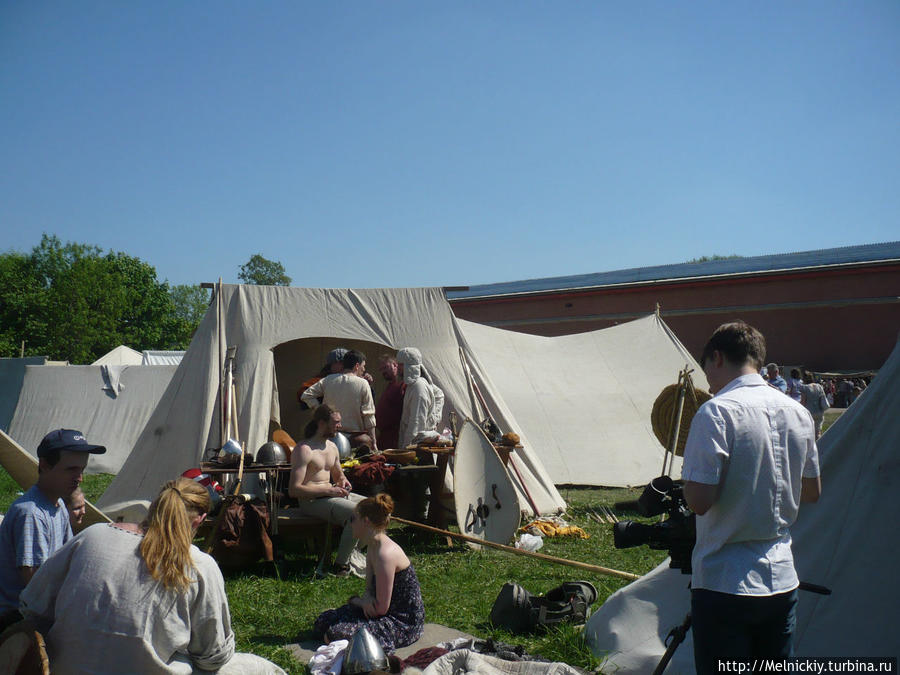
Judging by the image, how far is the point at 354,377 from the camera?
6547 millimetres

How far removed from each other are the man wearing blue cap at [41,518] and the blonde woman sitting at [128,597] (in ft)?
1.05

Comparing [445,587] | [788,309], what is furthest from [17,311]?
[445,587]

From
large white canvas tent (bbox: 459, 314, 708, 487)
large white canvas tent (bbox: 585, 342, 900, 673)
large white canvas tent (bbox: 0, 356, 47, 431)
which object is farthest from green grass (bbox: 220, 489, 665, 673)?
large white canvas tent (bbox: 0, 356, 47, 431)

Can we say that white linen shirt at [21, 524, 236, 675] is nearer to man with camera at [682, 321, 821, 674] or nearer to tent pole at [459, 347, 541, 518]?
man with camera at [682, 321, 821, 674]

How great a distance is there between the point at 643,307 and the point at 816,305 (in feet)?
14.9

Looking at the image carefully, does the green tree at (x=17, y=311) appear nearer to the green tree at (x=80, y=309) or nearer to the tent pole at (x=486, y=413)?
the green tree at (x=80, y=309)

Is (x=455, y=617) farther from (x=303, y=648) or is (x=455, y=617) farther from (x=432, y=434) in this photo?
(x=432, y=434)

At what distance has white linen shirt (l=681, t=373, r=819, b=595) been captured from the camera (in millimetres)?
1972

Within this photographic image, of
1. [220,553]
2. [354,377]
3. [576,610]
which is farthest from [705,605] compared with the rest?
[354,377]

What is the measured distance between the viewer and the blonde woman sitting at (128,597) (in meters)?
2.25

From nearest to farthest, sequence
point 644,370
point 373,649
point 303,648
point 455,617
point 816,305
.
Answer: point 373,649
point 303,648
point 455,617
point 644,370
point 816,305

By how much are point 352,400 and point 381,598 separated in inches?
117

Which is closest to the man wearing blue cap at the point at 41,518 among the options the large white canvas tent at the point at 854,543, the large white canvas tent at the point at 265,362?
the large white canvas tent at the point at 854,543

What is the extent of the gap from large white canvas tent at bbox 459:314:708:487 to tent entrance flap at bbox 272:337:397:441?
1712mm
